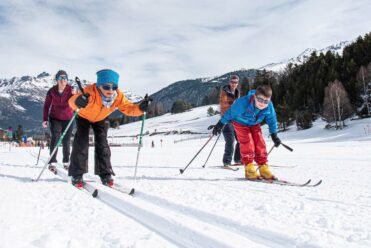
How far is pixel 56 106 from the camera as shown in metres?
6.90

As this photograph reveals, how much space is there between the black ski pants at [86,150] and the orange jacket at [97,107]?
131 millimetres

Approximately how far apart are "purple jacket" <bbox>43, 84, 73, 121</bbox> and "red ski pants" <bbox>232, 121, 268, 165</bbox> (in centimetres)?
391

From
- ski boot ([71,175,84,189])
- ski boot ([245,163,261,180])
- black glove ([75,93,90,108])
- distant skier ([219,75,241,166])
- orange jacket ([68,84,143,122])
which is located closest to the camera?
black glove ([75,93,90,108])

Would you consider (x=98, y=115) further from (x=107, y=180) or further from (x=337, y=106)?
(x=337, y=106)

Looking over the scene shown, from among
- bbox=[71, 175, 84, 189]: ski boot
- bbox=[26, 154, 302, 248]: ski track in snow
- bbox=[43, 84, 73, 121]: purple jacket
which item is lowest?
bbox=[26, 154, 302, 248]: ski track in snow

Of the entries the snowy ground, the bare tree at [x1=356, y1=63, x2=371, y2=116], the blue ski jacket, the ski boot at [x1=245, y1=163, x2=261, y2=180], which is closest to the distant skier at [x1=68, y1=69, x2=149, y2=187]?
the snowy ground

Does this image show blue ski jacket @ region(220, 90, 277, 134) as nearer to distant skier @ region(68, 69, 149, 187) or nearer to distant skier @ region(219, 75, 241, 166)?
distant skier @ region(68, 69, 149, 187)

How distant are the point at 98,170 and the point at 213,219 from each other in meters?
2.62

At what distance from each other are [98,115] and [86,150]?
57 cm

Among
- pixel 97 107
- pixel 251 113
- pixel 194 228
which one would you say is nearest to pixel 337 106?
pixel 251 113

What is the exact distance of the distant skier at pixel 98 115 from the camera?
4.53 metres

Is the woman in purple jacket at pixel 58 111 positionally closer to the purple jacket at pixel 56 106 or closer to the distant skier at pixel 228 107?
the purple jacket at pixel 56 106

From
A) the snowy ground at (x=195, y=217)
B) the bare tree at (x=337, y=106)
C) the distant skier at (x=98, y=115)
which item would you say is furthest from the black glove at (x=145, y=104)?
the bare tree at (x=337, y=106)

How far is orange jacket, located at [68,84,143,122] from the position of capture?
15.1 ft
